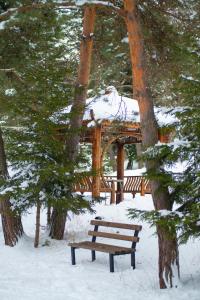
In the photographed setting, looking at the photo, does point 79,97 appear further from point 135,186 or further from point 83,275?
point 135,186

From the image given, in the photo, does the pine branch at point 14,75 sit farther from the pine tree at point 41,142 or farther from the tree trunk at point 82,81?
the tree trunk at point 82,81

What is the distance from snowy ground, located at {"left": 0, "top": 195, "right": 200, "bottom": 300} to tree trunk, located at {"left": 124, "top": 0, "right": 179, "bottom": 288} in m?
0.49

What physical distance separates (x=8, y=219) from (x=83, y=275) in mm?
3734

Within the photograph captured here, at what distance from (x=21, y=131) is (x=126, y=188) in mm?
10478

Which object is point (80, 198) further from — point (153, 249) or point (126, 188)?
point (126, 188)

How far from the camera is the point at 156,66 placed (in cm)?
996

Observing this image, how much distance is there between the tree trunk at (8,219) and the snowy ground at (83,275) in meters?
0.22

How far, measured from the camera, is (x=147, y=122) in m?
7.39

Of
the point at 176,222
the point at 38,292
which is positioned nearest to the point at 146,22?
the point at 176,222

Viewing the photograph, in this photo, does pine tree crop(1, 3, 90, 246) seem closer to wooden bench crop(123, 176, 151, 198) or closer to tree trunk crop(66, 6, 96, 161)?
tree trunk crop(66, 6, 96, 161)

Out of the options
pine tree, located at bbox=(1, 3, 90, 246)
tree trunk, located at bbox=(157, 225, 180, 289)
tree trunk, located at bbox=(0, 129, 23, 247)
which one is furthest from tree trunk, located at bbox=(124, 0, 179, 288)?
tree trunk, located at bbox=(0, 129, 23, 247)

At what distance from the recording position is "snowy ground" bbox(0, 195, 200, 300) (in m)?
6.49

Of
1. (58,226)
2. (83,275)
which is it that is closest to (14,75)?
(58,226)

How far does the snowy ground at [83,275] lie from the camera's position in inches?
256
